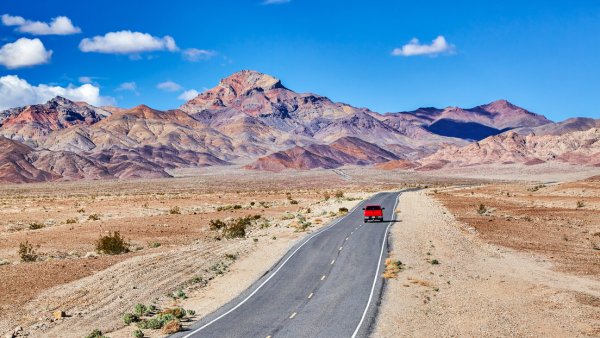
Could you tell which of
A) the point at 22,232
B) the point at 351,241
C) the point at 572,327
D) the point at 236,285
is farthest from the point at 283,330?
the point at 22,232

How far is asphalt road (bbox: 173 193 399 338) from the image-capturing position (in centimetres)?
2362

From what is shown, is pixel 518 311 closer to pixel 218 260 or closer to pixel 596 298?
pixel 596 298

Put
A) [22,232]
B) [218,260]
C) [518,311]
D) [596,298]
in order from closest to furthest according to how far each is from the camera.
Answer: [518,311]
[596,298]
[218,260]
[22,232]

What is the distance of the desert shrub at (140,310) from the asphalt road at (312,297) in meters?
2.76

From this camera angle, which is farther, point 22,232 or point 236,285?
point 22,232

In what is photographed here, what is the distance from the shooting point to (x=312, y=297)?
94.3 ft

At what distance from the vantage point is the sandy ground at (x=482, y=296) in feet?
77.8

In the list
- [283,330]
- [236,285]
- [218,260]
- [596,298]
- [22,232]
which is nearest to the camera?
[283,330]

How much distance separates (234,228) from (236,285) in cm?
Result: 1932

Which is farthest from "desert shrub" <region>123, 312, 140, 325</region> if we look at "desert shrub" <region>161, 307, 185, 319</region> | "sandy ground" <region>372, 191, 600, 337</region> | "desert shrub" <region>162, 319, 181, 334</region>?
"sandy ground" <region>372, 191, 600, 337</region>

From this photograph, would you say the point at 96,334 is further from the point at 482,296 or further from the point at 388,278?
the point at 482,296

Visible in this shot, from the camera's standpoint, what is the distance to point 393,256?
126 ft

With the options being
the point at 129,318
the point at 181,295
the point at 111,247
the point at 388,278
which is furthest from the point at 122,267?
the point at 388,278

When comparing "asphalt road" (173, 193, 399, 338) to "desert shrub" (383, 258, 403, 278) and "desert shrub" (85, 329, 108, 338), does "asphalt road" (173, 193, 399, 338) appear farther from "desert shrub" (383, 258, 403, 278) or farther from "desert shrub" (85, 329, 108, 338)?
"desert shrub" (85, 329, 108, 338)
